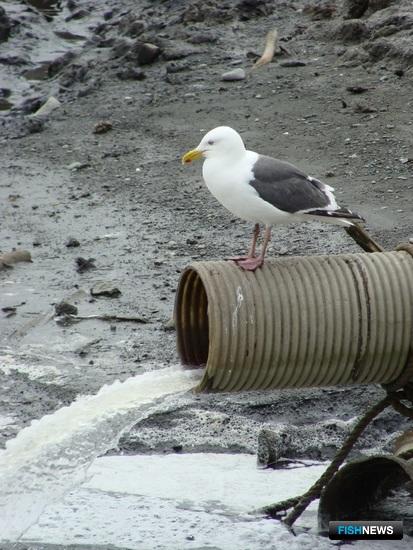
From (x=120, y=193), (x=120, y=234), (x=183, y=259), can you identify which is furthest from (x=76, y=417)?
(x=120, y=193)

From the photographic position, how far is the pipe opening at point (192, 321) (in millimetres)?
5418

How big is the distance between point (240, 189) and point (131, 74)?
22.9 feet

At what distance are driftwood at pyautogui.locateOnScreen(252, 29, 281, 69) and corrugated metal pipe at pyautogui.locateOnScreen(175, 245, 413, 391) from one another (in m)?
6.65

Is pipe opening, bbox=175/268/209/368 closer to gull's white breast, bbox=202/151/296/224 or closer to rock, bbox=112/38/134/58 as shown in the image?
gull's white breast, bbox=202/151/296/224

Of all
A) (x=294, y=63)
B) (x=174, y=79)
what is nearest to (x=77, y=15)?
(x=174, y=79)

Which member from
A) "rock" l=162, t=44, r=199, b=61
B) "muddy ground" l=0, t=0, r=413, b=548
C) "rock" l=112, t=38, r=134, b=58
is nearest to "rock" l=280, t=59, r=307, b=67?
"muddy ground" l=0, t=0, r=413, b=548

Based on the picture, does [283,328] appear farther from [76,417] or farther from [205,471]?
[76,417]

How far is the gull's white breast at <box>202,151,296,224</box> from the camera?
5.12m

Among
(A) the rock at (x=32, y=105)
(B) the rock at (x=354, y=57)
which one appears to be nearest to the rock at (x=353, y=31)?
(B) the rock at (x=354, y=57)

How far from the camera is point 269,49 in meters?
11.7

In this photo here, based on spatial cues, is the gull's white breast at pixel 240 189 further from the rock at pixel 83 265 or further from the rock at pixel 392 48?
the rock at pixel 392 48

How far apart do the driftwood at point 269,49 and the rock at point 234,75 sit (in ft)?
0.68

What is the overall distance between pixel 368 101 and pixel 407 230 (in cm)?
248

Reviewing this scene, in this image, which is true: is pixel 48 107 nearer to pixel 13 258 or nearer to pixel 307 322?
pixel 13 258
